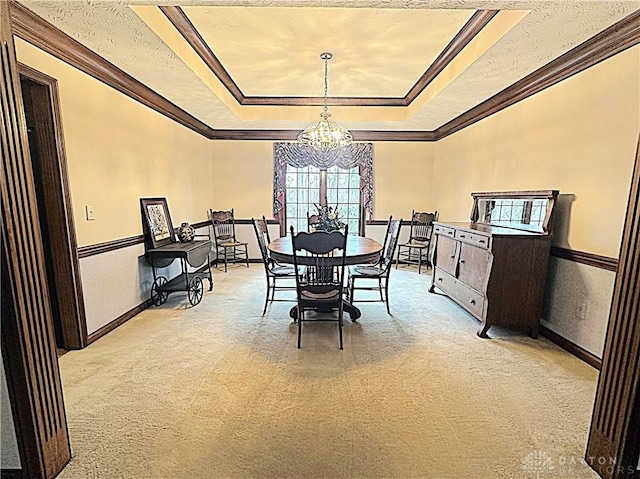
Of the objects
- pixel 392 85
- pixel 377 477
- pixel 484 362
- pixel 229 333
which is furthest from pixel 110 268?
pixel 392 85

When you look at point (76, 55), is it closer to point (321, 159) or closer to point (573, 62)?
point (573, 62)

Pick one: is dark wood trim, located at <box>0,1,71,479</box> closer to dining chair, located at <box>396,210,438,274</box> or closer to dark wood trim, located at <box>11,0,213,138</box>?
dark wood trim, located at <box>11,0,213,138</box>

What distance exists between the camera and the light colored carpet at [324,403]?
1.80m

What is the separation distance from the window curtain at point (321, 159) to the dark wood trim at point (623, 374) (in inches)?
208

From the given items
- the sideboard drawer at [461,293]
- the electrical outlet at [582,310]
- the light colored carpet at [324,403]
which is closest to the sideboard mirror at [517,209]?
the electrical outlet at [582,310]

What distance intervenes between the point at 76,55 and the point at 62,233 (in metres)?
1.41

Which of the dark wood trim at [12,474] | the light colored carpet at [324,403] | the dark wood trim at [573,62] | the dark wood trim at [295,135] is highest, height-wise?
the dark wood trim at [573,62]

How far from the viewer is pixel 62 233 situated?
2.92 m

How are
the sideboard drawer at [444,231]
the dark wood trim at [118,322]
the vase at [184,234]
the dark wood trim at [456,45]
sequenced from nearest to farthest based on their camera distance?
the dark wood trim at [456,45]
the dark wood trim at [118,322]
the sideboard drawer at [444,231]
the vase at [184,234]

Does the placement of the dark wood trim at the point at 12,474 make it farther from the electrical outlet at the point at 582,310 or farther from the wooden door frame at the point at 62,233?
the electrical outlet at the point at 582,310

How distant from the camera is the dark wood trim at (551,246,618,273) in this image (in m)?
2.67

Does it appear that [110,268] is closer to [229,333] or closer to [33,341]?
[229,333]

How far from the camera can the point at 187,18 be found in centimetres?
297

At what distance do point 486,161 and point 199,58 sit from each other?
359 cm
